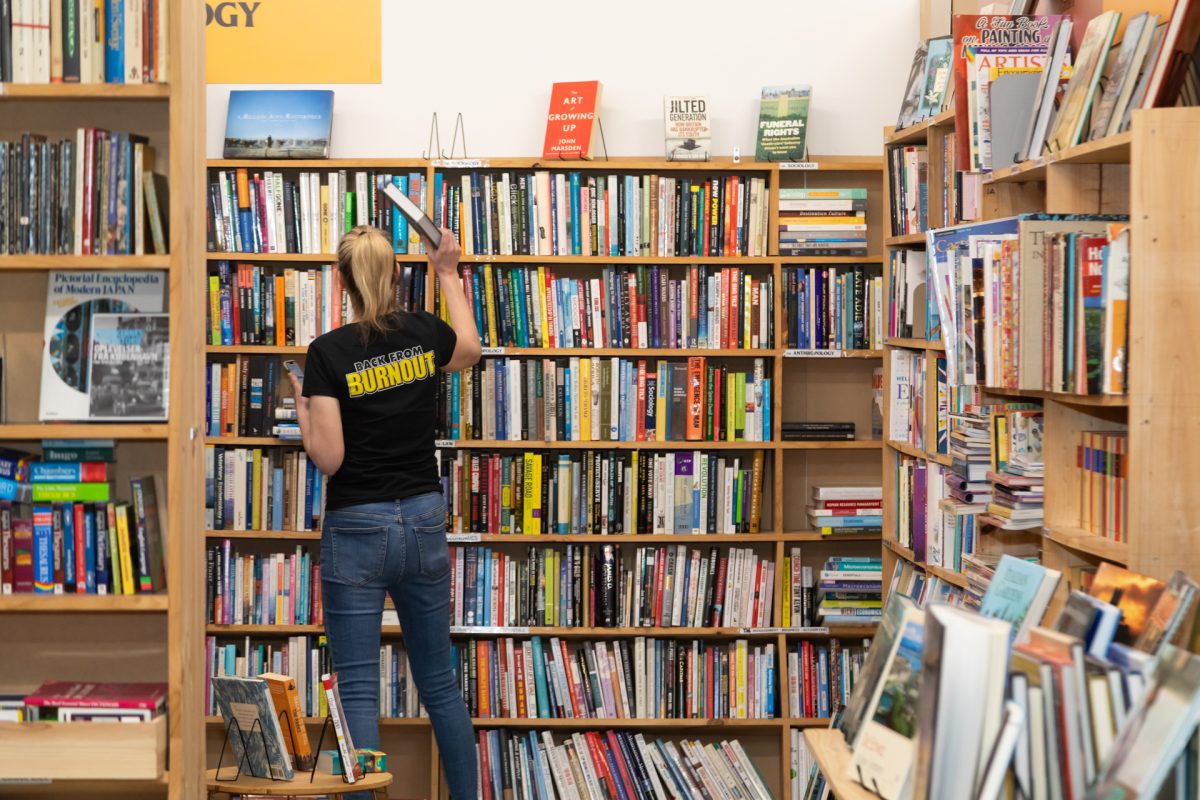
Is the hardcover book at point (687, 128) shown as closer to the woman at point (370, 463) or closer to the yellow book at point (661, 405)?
the yellow book at point (661, 405)

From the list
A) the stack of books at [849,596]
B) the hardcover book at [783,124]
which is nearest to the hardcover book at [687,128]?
the hardcover book at [783,124]

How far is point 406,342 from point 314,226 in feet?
3.76

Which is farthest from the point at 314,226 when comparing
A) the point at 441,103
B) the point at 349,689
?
the point at 349,689

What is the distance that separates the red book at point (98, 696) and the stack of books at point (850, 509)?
243 cm

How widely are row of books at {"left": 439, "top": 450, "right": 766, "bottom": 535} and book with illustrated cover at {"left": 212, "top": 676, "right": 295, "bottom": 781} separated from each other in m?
1.50

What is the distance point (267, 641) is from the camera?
428 centimetres

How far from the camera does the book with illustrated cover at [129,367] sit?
2.32 meters

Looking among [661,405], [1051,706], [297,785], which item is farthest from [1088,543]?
[661,405]

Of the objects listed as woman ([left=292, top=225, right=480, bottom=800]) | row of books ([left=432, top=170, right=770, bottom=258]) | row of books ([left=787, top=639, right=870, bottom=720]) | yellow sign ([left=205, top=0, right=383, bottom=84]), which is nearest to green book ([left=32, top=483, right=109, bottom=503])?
woman ([left=292, top=225, right=480, bottom=800])

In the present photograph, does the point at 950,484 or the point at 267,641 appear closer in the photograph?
the point at 950,484

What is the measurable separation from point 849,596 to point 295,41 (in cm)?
270

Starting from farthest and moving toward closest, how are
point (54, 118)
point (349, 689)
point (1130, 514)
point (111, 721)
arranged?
1. point (349, 689)
2. point (54, 118)
3. point (111, 721)
4. point (1130, 514)

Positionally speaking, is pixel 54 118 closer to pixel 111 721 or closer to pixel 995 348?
pixel 111 721

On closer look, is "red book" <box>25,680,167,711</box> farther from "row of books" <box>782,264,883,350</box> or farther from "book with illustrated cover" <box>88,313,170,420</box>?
"row of books" <box>782,264,883,350</box>
